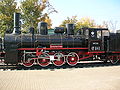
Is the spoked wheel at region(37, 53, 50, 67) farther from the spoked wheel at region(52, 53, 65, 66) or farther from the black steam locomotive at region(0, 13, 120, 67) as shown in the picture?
the spoked wheel at region(52, 53, 65, 66)

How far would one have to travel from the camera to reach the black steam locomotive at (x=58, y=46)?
1154cm

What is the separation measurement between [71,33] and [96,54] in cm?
278

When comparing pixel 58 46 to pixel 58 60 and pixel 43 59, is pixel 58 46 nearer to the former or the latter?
pixel 58 60

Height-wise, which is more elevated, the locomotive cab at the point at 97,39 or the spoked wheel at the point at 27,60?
the locomotive cab at the point at 97,39

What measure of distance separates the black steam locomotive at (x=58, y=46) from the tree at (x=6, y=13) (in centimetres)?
1621

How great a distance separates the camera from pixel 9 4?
2898 centimetres

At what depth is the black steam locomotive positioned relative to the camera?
11539 mm

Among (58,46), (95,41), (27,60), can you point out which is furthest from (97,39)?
(27,60)

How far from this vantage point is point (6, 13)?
28.6 meters

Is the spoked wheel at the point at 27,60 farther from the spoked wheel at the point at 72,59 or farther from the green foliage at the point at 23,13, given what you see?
the green foliage at the point at 23,13

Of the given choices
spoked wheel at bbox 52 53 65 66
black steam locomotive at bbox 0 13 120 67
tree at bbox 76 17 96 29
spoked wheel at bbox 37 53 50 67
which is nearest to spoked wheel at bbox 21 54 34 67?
black steam locomotive at bbox 0 13 120 67

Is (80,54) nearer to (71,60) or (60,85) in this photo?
(71,60)

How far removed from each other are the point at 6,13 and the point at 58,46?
2020 centimetres

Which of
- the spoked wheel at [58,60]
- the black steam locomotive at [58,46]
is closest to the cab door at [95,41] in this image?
the black steam locomotive at [58,46]
